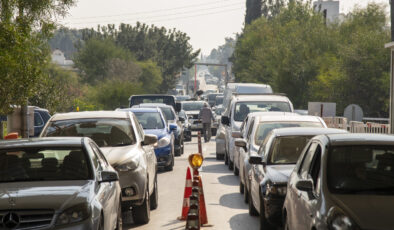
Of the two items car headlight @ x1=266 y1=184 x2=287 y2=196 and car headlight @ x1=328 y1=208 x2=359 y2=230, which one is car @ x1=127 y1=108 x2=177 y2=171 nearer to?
car headlight @ x1=266 y1=184 x2=287 y2=196

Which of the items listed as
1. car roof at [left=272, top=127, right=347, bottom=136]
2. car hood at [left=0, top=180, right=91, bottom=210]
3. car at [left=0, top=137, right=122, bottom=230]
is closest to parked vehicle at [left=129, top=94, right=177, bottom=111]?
car roof at [left=272, top=127, right=347, bottom=136]

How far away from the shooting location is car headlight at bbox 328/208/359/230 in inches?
261

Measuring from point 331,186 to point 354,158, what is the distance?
2.28 ft

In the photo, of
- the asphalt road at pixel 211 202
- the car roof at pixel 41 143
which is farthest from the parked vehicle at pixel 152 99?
the car roof at pixel 41 143

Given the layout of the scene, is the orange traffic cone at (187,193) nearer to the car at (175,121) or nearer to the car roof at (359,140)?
the car roof at (359,140)

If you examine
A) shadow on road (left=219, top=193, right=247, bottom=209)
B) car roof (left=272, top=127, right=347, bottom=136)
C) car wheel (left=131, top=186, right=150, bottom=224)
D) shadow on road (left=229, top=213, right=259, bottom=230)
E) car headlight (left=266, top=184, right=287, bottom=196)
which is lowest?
shadow on road (left=219, top=193, right=247, bottom=209)

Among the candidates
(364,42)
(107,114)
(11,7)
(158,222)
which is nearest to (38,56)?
(11,7)

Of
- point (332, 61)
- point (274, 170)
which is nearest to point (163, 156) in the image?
point (274, 170)

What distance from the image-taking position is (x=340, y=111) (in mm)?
48750

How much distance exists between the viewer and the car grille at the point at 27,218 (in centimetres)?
764

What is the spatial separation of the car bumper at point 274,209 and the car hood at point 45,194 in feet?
9.67

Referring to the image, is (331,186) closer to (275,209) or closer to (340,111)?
(275,209)

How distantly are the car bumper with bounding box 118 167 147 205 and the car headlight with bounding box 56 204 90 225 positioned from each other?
3.94m

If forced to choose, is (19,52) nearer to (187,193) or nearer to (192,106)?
(187,193)
